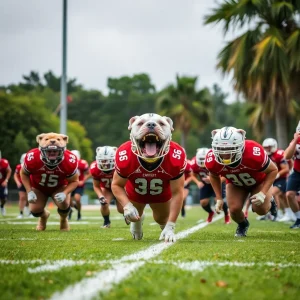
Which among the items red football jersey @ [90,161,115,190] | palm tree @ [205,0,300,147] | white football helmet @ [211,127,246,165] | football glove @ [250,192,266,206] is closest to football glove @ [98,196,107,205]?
red football jersey @ [90,161,115,190]

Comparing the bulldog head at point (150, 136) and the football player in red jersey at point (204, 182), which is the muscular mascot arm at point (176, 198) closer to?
the bulldog head at point (150, 136)

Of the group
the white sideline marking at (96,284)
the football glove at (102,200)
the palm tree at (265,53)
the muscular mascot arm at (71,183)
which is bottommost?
the white sideline marking at (96,284)

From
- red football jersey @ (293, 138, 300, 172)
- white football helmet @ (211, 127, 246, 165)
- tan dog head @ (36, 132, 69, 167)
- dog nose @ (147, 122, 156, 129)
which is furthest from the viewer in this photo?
red football jersey @ (293, 138, 300, 172)

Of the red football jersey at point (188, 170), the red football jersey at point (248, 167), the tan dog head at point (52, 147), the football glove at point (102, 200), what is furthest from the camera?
the red football jersey at point (188, 170)

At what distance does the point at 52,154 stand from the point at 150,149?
3.02 m

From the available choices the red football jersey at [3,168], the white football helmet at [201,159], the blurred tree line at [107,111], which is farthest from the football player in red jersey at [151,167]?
the blurred tree line at [107,111]

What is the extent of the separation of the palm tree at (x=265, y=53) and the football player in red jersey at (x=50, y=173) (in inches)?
426

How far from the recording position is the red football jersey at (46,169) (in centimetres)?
1029

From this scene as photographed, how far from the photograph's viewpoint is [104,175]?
12312mm

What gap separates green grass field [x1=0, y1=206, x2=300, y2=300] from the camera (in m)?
4.22

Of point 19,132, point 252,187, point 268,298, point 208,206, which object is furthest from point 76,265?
point 19,132

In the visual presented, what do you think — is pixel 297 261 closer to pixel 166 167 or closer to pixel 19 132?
pixel 166 167

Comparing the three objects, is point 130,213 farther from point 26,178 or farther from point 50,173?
point 26,178

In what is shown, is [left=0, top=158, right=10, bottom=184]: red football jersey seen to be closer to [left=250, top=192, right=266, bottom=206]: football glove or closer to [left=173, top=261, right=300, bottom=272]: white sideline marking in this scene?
[left=250, top=192, right=266, bottom=206]: football glove
